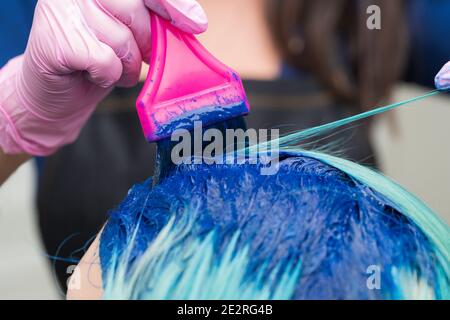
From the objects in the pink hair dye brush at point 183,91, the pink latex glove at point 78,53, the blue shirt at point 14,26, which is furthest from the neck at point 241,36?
the pink hair dye brush at point 183,91

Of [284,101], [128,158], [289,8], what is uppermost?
[289,8]

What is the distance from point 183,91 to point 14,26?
907 millimetres

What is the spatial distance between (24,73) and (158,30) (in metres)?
0.24

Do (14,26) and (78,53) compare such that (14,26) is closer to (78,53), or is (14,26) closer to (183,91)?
(78,53)

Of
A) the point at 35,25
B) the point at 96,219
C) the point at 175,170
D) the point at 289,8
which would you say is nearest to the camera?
the point at 175,170

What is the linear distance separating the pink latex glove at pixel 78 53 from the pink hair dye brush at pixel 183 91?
0.15 ft

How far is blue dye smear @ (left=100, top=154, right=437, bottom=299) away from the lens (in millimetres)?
501

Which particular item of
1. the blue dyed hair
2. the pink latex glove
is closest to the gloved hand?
the blue dyed hair

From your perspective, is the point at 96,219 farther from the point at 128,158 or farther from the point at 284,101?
the point at 284,101

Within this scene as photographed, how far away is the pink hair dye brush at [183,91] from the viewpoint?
61 centimetres

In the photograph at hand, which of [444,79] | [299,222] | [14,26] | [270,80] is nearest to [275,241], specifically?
[299,222]

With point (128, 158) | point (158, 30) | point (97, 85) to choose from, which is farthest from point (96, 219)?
point (158, 30)

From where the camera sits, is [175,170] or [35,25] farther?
[35,25]

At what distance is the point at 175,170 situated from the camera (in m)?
0.61
